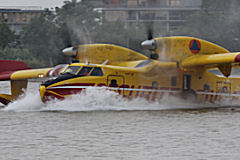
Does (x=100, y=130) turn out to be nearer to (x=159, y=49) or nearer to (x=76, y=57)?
(x=159, y=49)

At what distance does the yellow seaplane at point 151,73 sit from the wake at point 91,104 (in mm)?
259

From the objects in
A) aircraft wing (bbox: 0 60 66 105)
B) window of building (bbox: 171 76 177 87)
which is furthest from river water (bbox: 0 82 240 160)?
aircraft wing (bbox: 0 60 66 105)

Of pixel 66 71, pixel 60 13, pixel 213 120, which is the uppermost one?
pixel 60 13

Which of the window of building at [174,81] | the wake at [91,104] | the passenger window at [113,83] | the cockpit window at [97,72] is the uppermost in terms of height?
the cockpit window at [97,72]

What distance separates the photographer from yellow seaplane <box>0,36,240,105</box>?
19.8 meters

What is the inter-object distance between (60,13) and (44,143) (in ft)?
180

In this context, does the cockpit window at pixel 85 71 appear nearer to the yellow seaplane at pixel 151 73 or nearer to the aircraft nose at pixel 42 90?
the yellow seaplane at pixel 151 73

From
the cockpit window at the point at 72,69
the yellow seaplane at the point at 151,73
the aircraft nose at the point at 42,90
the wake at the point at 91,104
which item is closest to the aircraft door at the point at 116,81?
the yellow seaplane at the point at 151,73

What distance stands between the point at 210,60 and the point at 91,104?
5.87 metres

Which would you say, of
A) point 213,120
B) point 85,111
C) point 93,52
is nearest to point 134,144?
point 213,120

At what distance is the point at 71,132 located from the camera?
46.9 ft

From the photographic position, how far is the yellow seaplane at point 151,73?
19828mm

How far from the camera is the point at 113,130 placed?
1458 cm

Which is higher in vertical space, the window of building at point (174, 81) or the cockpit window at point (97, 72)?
the cockpit window at point (97, 72)
